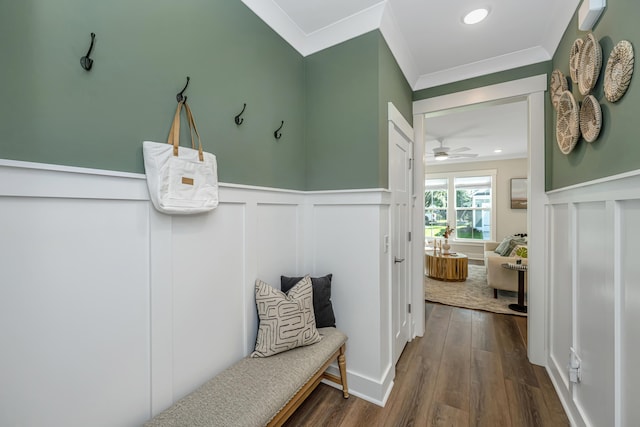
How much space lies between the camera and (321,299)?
172 cm

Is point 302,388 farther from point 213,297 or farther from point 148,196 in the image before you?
point 148,196

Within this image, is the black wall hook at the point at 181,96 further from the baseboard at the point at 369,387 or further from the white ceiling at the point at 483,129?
the white ceiling at the point at 483,129

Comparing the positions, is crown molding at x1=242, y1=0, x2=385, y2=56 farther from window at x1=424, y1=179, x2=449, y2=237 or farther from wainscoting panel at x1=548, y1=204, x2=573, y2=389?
window at x1=424, y1=179, x2=449, y2=237

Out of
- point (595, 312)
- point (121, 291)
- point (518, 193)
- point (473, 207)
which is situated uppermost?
point (518, 193)

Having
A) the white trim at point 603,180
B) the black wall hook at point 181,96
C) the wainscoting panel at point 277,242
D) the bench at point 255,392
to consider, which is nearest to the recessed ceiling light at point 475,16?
the white trim at point 603,180

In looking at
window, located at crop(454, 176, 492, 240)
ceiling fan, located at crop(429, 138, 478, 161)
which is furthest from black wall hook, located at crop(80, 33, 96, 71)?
window, located at crop(454, 176, 492, 240)

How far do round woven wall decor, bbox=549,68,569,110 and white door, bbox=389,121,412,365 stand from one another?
102 centimetres

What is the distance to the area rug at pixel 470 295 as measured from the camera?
3.33 m

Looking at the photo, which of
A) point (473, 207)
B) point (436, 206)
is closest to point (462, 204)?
point (473, 207)

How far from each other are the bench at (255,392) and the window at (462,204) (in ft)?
20.5

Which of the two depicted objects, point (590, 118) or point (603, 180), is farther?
point (590, 118)

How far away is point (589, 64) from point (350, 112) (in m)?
1.24

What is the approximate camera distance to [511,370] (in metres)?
2.02

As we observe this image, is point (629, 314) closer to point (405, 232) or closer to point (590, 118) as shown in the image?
point (590, 118)
